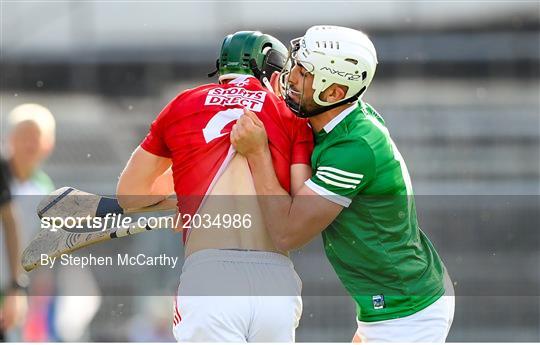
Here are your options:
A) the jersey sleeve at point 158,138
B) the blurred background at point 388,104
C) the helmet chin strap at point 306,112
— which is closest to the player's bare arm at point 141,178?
the jersey sleeve at point 158,138

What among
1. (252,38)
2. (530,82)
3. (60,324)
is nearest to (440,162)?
(530,82)

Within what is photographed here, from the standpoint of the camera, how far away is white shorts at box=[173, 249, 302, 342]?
3.33 meters

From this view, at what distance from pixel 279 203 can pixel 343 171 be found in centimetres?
23

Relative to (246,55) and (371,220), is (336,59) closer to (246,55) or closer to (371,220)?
(246,55)

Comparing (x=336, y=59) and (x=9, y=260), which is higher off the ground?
(x=336, y=59)

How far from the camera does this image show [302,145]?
11.4ft

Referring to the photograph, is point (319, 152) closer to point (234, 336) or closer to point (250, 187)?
point (250, 187)

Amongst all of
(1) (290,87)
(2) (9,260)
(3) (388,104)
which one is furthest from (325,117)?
(3) (388,104)

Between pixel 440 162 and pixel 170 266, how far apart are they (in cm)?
→ 358

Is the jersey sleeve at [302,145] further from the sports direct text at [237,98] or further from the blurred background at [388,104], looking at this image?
the blurred background at [388,104]

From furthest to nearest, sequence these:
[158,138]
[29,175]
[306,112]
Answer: [29,175] → [158,138] → [306,112]

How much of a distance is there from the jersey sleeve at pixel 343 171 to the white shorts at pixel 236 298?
11.2 inches

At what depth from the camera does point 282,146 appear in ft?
11.3

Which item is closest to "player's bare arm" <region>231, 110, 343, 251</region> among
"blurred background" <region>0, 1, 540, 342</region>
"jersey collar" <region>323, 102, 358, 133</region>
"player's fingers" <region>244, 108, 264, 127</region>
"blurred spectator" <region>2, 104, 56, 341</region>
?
"player's fingers" <region>244, 108, 264, 127</region>
